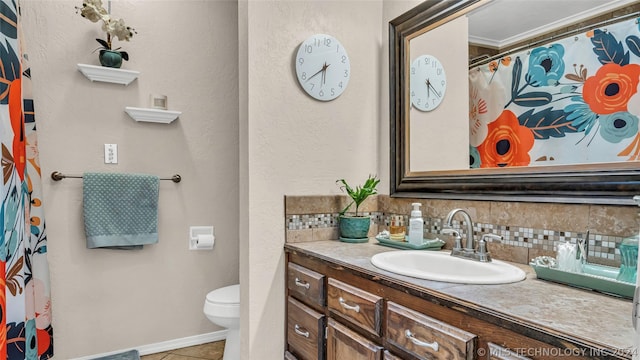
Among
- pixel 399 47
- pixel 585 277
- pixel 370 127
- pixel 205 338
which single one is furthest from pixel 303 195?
pixel 205 338

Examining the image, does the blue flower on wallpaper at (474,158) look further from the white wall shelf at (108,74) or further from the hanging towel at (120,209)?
the white wall shelf at (108,74)

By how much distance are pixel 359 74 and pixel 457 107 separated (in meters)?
0.58

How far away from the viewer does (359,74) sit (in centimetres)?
193

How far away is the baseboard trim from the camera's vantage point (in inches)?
93.4

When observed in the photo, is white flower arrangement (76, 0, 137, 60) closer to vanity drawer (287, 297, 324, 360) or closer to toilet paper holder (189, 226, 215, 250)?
toilet paper holder (189, 226, 215, 250)

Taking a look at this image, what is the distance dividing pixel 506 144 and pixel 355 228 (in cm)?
73

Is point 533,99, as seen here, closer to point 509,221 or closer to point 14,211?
point 509,221

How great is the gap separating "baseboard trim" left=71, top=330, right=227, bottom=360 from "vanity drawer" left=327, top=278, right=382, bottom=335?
62.0 inches

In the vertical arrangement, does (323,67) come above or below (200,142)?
above

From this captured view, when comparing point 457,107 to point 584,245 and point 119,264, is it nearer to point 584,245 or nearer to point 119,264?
point 584,245

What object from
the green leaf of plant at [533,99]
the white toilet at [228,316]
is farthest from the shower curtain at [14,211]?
the green leaf of plant at [533,99]

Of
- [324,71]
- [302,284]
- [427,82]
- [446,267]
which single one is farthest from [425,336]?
[324,71]

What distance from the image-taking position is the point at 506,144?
1.36 m

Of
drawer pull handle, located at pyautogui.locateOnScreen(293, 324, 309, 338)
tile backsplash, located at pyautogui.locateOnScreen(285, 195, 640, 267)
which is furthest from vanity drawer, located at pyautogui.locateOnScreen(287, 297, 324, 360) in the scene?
tile backsplash, located at pyautogui.locateOnScreen(285, 195, 640, 267)
